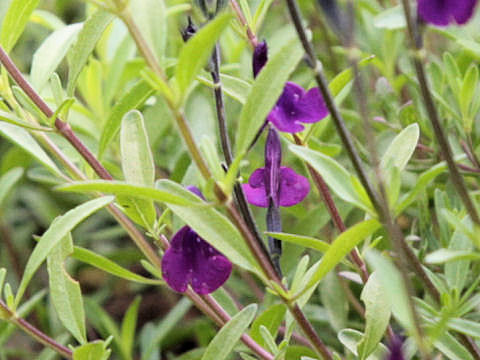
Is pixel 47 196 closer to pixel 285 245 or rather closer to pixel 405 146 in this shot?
pixel 285 245

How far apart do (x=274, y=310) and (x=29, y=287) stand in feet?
3.38

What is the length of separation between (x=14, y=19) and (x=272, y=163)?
398 mm

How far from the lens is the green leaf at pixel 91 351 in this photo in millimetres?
805

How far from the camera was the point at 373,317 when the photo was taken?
0.80 m

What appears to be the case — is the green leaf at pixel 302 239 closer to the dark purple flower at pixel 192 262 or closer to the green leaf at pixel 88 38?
the dark purple flower at pixel 192 262

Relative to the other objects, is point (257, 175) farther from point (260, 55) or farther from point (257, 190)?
point (260, 55)

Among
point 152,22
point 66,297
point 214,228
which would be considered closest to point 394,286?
point 214,228

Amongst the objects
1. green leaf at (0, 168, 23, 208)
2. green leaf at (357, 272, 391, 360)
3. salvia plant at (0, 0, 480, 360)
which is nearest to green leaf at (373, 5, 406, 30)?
salvia plant at (0, 0, 480, 360)

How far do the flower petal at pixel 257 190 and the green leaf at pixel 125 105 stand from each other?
24 centimetres

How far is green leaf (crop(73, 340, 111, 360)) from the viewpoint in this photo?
805 mm

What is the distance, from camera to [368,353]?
31.7 inches

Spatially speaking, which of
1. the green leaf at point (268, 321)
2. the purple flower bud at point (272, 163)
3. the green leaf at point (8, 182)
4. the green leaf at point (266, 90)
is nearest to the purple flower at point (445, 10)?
the green leaf at point (266, 90)

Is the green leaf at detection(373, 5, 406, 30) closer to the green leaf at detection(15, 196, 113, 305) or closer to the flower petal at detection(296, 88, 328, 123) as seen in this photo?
the flower petal at detection(296, 88, 328, 123)

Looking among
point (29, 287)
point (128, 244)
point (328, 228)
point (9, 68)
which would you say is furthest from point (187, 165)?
point (128, 244)
